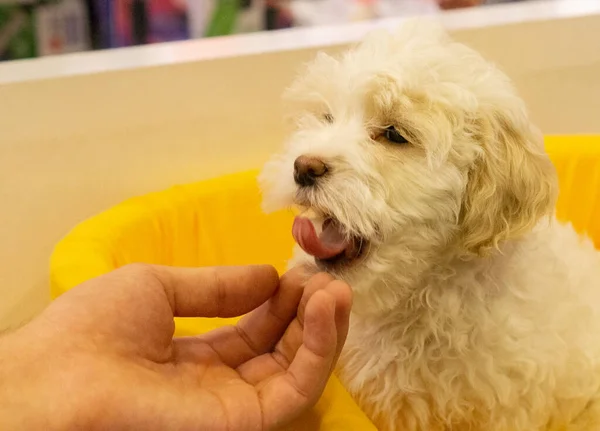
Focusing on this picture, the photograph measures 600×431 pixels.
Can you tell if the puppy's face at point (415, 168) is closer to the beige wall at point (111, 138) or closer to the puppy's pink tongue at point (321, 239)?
the puppy's pink tongue at point (321, 239)

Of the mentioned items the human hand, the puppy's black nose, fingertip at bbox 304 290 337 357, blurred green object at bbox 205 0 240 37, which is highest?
the puppy's black nose

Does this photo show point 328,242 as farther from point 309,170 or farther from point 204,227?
point 204,227

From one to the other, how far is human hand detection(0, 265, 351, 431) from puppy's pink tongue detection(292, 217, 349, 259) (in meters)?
0.05

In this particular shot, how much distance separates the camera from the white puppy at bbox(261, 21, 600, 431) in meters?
1.02

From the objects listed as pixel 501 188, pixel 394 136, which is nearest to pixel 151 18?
pixel 394 136

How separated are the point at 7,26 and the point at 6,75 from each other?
0.59 metres

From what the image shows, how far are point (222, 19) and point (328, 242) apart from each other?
1.44 metres

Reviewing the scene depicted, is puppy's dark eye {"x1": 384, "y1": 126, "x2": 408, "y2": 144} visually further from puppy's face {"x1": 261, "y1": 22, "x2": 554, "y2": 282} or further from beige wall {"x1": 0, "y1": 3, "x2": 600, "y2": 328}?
beige wall {"x1": 0, "y1": 3, "x2": 600, "y2": 328}

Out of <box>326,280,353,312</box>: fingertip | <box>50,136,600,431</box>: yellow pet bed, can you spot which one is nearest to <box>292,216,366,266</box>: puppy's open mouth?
<box>326,280,353,312</box>: fingertip

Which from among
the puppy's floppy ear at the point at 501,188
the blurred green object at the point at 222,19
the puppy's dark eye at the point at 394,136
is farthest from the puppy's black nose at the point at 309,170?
the blurred green object at the point at 222,19

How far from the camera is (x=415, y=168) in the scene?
1.03 metres

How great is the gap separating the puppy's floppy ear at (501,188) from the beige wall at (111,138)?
783 mm

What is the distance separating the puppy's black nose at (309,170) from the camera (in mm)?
996

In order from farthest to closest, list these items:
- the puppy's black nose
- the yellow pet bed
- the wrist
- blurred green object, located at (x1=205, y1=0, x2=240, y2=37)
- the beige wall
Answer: blurred green object, located at (x1=205, y1=0, x2=240, y2=37) → the beige wall → the yellow pet bed → the puppy's black nose → the wrist
